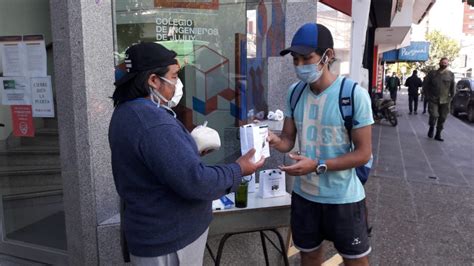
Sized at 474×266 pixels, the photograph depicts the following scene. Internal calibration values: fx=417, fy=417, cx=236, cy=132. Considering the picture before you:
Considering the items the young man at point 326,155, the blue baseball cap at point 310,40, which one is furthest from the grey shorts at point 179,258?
the blue baseball cap at point 310,40

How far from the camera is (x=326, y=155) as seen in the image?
2330 millimetres

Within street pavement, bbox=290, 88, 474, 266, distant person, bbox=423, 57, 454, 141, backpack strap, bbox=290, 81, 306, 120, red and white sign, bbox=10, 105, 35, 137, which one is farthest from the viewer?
distant person, bbox=423, 57, 454, 141

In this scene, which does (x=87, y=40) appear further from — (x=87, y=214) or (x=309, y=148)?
(x=309, y=148)

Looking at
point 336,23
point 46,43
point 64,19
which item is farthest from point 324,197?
point 336,23

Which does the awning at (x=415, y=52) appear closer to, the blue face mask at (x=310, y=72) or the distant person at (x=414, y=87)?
the distant person at (x=414, y=87)

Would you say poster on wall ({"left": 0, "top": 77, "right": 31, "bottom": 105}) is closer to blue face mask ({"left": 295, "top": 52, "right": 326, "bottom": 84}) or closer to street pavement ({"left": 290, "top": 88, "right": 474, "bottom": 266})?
blue face mask ({"left": 295, "top": 52, "right": 326, "bottom": 84})

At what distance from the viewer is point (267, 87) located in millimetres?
4211

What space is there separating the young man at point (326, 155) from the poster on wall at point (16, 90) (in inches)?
86.2

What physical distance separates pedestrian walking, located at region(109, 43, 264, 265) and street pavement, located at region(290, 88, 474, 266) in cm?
232

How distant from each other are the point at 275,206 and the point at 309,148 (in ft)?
2.07

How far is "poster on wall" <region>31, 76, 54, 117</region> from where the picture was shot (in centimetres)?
328

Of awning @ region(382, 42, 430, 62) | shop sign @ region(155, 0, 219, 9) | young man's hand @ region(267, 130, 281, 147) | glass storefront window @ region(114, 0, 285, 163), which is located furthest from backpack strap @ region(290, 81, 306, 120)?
awning @ region(382, 42, 430, 62)

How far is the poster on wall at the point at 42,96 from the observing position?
129 inches

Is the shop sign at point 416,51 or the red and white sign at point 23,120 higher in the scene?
the shop sign at point 416,51
